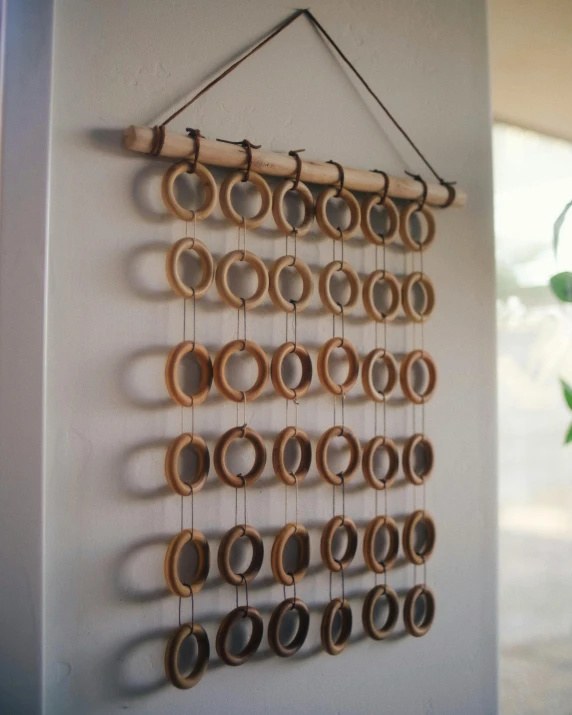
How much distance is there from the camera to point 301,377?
4.46 feet

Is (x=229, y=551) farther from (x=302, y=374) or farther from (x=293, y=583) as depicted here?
(x=302, y=374)

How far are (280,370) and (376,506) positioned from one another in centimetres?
42

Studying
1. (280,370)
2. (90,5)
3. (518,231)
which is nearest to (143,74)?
(90,5)

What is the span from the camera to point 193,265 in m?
1.27

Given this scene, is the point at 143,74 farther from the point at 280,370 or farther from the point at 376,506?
the point at 376,506

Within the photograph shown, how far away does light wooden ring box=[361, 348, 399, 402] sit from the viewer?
4.66ft

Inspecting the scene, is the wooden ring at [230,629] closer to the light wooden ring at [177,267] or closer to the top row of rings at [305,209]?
the light wooden ring at [177,267]

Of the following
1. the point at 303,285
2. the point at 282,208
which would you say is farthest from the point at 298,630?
the point at 282,208

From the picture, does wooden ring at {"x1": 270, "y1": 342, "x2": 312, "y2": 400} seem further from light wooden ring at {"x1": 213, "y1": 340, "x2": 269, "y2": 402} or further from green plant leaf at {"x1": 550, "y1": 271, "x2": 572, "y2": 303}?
green plant leaf at {"x1": 550, "y1": 271, "x2": 572, "y2": 303}

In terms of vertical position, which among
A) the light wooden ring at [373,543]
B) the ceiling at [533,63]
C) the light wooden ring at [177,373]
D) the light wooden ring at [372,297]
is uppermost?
→ the ceiling at [533,63]

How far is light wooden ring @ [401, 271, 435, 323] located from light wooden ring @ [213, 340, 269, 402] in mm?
402

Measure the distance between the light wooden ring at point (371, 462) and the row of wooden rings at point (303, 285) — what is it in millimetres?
271

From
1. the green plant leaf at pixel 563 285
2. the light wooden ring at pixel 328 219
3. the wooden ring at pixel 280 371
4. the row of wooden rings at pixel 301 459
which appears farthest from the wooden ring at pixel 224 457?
the green plant leaf at pixel 563 285

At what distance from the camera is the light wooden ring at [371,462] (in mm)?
1419
